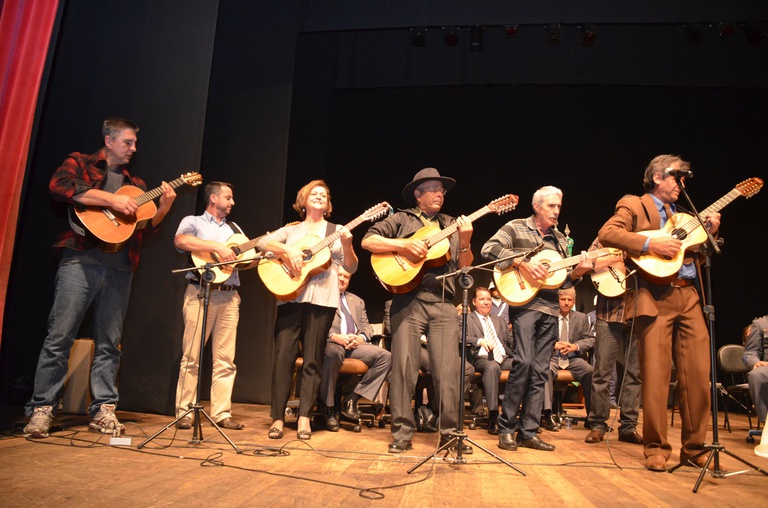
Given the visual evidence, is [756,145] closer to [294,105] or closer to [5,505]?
[294,105]

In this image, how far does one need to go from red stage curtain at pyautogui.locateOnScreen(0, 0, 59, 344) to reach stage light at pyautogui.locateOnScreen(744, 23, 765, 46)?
8.11m

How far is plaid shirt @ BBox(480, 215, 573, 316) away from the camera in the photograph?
437cm

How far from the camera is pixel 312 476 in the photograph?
3109 millimetres

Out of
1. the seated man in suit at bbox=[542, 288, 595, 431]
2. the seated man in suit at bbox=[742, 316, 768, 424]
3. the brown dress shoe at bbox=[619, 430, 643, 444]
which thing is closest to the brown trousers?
the brown dress shoe at bbox=[619, 430, 643, 444]

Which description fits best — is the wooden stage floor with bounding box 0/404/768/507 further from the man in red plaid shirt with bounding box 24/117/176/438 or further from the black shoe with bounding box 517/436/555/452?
the man in red plaid shirt with bounding box 24/117/176/438

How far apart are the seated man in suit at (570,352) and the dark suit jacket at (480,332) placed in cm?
52

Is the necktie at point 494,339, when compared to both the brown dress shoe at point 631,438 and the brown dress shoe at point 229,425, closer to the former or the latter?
the brown dress shoe at point 631,438

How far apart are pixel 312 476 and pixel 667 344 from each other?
7.94 ft

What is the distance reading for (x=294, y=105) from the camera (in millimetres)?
8133

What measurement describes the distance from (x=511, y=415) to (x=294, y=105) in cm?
556

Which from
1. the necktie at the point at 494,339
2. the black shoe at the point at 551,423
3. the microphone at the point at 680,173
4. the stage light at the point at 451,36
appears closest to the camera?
the microphone at the point at 680,173

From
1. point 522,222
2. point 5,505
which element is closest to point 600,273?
point 522,222

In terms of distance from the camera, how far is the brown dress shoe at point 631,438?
496 cm

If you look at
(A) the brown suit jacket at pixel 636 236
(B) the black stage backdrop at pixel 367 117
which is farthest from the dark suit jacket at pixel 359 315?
(A) the brown suit jacket at pixel 636 236
